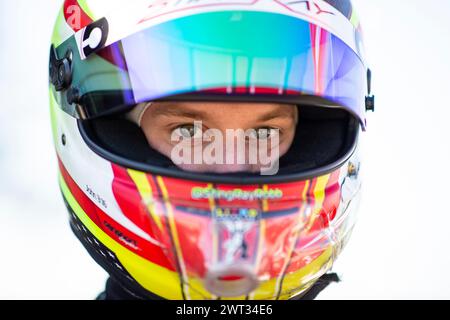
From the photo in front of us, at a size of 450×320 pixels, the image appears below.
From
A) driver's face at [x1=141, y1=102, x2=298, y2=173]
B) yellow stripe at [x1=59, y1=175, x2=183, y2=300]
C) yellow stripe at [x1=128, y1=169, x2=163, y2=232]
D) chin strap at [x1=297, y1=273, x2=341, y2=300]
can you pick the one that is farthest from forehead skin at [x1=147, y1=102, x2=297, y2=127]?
chin strap at [x1=297, y1=273, x2=341, y2=300]

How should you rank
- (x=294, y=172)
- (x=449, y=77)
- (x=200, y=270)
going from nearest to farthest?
(x=200, y=270)
(x=294, y=172)
(x=449, y=77)

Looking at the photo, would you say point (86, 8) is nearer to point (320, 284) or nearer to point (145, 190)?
point (145, 190)

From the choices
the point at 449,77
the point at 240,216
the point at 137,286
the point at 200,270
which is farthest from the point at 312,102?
the point at 449,77

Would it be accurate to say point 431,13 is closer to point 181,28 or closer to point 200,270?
point 181,28

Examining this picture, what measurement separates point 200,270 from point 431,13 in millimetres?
1699

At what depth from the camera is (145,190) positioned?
3.42 feet

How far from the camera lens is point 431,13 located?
228 centimetres

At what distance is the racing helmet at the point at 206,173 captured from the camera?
1.00 m

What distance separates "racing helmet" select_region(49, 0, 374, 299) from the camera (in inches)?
39.2

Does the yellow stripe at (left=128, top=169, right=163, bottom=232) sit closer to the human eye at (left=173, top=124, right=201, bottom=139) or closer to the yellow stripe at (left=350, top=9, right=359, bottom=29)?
the human eye at (left=173, top=124, right=201, bottom=139)

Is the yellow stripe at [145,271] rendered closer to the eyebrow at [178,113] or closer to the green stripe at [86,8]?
the eyebrow at [178,113]

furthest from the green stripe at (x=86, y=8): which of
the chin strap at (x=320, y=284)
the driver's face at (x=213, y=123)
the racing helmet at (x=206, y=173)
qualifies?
the chin strap at (x=320, y=284)

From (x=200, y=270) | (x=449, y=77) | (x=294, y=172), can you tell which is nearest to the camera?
(x=200, y=270)

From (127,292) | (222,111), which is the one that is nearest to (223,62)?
(222,111)
